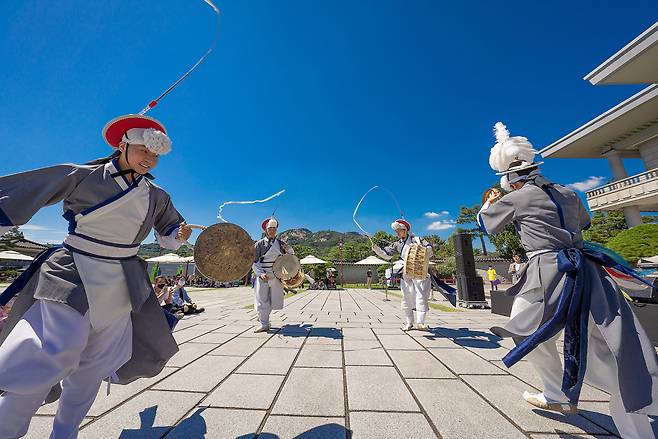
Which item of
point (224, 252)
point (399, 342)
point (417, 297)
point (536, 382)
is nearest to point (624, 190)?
point (417, 297)

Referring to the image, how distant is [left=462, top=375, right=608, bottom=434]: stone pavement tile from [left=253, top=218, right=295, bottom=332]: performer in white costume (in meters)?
3.59

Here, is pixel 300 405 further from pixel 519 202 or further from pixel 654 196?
pixel 654 196

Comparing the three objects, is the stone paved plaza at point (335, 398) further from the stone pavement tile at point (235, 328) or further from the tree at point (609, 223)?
the tree at point (609, 223)

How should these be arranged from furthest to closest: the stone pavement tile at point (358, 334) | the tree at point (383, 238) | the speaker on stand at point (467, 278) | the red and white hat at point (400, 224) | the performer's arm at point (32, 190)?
1. the tree at point (383, 238)
2. the speaker on stand at point (467, 278)
3. the red and white hat at point (400, 224)
4. the stone pavement tile at point (358, 334)
5. the performer's arm at point (32, 190)

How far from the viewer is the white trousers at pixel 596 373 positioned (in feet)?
4.72

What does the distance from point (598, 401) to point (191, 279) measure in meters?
27.2

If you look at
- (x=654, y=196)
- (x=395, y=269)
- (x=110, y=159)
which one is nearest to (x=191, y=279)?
(x=395, y=269)

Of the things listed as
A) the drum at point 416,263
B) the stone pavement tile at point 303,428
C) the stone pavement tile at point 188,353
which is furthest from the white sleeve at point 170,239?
the drum at point 416,263

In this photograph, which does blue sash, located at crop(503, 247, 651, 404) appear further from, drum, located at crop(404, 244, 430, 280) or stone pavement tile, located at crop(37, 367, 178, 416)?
drum, located at crop(404, 244, 430, 280)

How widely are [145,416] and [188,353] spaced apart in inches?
67.2

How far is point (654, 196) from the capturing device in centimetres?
1491

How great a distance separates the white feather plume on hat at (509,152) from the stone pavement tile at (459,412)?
186 cm

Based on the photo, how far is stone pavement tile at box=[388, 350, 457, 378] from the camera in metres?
2.66

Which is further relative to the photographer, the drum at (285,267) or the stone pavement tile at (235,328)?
the drum at (285,267)
